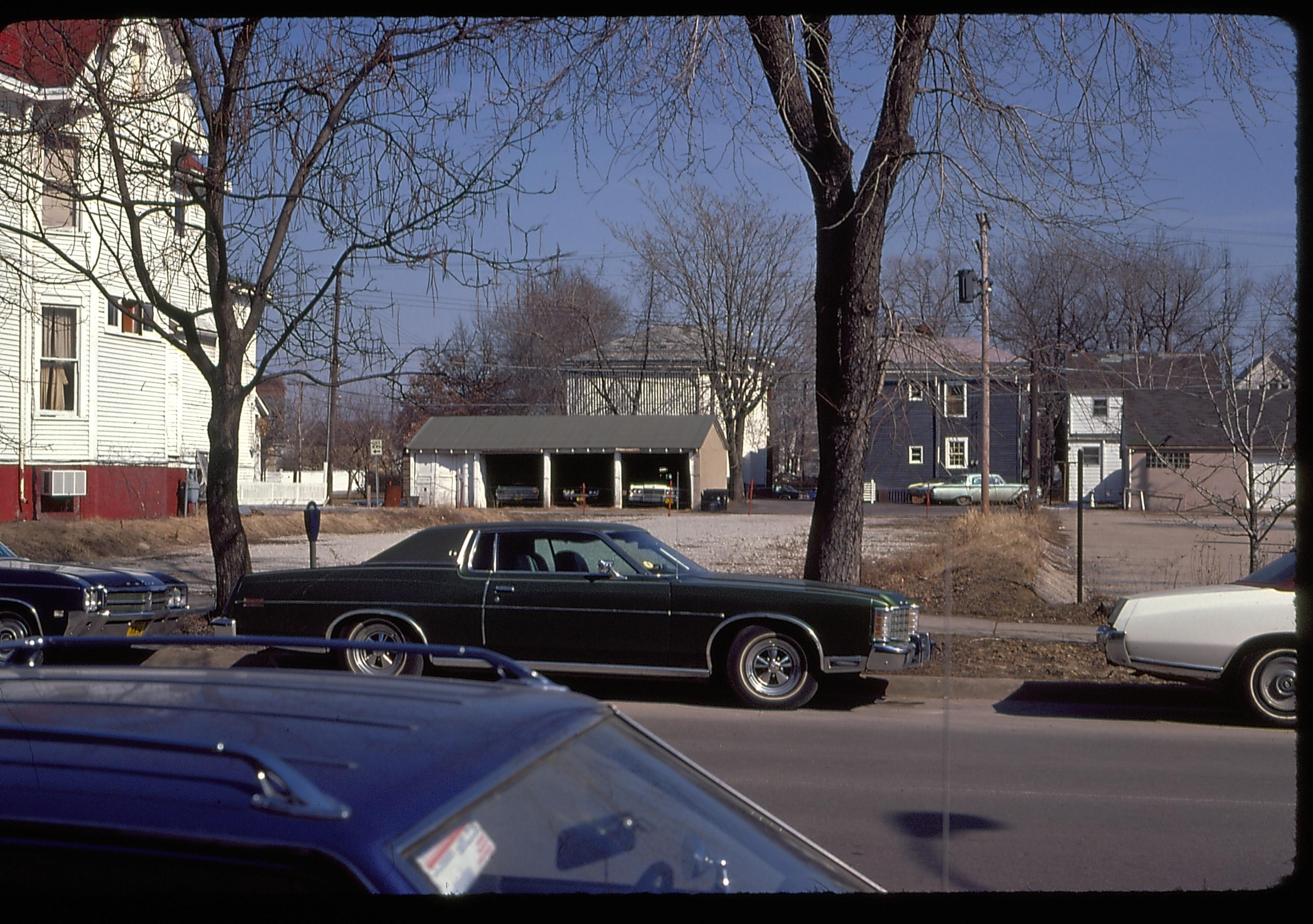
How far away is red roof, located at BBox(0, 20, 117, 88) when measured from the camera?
10.6m

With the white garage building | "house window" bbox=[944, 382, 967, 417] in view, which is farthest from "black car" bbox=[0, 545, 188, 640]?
the white garage building

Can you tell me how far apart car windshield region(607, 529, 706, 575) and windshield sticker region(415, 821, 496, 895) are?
8470mm

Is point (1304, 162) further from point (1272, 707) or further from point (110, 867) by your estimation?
point (110, 867)

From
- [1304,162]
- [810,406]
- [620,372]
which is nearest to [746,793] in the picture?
[1304,162]

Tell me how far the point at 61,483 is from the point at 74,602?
1418 cm

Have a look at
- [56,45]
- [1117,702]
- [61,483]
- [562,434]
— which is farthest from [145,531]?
[562,434]

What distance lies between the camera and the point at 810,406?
78062 mm

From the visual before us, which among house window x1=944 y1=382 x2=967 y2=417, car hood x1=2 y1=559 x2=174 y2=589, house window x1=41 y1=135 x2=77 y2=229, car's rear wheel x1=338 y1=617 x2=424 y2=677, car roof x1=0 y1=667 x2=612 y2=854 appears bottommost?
car's rear wheel x1=338 y1=617 x2=424 y2=677

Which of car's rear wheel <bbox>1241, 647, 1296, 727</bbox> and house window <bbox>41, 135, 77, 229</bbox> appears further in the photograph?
house window <bbox>41, 135, 77, 229</bbox>

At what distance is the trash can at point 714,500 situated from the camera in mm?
53812

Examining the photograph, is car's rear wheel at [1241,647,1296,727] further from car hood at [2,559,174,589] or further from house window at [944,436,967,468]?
house window at [944,436,967,468]

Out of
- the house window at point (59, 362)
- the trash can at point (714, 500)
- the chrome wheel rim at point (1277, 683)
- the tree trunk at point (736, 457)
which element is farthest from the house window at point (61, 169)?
the tree trunk at point (736, 457)

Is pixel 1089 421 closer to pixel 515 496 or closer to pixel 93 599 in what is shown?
pixel 515 496

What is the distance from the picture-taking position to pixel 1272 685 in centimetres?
930
